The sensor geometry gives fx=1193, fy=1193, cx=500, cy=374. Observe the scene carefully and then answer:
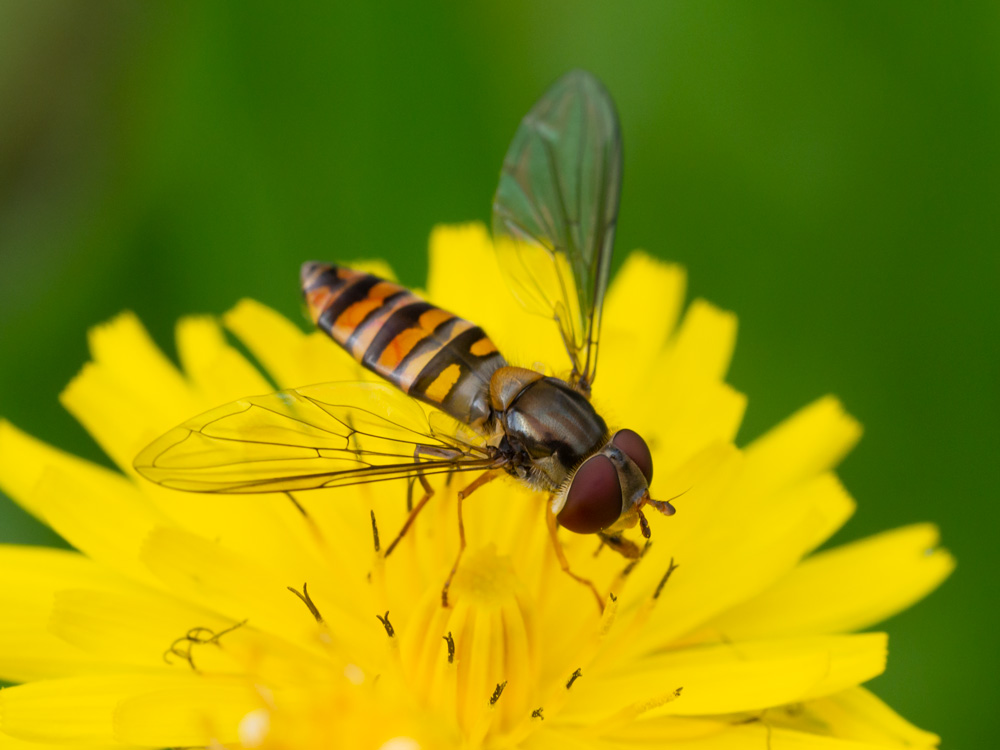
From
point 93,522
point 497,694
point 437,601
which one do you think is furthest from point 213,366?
point 497,694

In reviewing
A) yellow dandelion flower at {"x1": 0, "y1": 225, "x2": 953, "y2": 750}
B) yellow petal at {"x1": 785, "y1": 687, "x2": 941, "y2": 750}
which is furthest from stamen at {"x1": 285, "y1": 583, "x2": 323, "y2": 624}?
yellow petal at {"x1": 785, "y1": 687, "x2": 941, "y2": 750}

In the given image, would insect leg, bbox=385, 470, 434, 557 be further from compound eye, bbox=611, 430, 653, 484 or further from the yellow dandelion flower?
compound eye, bbox=611, 430, 653, 484

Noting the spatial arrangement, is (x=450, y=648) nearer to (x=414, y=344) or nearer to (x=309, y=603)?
(x=309, y=603)

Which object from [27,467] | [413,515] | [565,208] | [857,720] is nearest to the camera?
[413,515]

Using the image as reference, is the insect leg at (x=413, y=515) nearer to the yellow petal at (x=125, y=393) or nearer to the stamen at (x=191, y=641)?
the stamen at (x=191, y=641)

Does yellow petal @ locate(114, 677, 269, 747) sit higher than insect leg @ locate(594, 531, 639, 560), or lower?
higher

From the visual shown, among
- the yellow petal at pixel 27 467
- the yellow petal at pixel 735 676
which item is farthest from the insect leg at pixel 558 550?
the yellow petal at pixel 27 467
